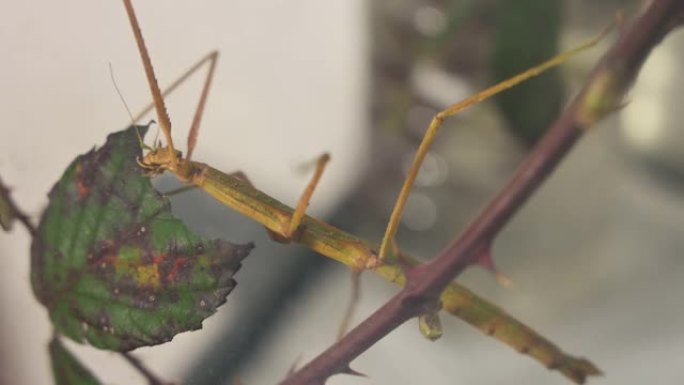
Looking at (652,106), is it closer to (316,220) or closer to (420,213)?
(420,213)

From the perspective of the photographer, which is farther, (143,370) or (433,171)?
(433,171)

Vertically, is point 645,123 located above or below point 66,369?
below

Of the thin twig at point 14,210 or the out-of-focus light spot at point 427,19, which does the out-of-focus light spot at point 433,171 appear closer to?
the out-of-focus light spot at point 427,19

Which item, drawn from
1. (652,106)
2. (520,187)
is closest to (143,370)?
(520,187)

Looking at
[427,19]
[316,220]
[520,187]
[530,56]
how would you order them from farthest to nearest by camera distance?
[427,19] → [530,56] → [316,220] → [520,187]

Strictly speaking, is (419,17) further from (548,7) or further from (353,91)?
(548,7)

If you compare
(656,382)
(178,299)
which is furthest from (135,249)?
(656,382)

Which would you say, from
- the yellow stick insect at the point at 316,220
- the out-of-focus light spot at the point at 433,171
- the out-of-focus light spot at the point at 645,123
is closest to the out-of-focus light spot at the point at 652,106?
the out-of-focus light spot at the point at 645,123
